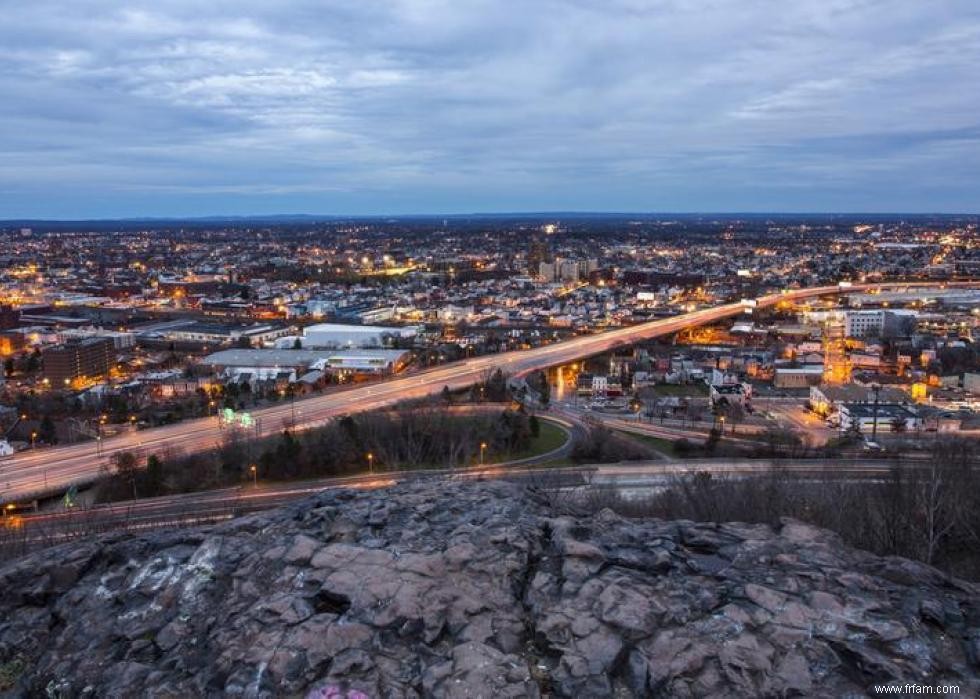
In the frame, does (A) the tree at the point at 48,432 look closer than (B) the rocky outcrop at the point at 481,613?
No

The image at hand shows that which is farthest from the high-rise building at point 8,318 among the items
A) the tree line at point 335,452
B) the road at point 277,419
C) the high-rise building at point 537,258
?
the high-rise building at point 537,258

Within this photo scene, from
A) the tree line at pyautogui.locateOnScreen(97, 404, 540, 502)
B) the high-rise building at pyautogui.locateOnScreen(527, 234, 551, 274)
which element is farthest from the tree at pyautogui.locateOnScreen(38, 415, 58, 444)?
the high-rise building at pyautogui.locateOnScreen(527, 234, 551, 274)

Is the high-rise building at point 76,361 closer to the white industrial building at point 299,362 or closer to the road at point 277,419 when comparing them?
the white industrial building at point 299,362

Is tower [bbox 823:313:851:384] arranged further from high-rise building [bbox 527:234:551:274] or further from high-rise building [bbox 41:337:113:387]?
high-rise building [bbox 527:234:551:274]

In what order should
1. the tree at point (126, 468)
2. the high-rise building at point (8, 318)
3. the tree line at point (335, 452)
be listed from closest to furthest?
the tree at point (126, 468), the tree line at point (335, 452), the high-rise building at point (8, 318)

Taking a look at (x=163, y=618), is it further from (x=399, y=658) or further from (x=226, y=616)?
(x=399, y=658)

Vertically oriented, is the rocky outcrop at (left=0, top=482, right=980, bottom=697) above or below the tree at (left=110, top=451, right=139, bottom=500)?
above

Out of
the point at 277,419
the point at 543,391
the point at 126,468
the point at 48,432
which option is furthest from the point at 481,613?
the point at 543,391
